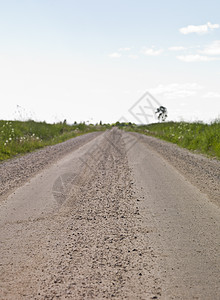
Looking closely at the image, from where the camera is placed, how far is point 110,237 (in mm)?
3797

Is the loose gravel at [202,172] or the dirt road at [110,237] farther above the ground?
the loose gravel at [202,172]

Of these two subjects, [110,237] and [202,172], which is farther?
[202,172]

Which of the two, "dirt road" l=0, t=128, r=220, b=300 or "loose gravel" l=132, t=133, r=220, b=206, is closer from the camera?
"dirt road" l=0, t=128, r=220, b=300

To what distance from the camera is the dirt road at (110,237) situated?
2737mm

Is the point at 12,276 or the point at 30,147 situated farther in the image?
the point at 30,147

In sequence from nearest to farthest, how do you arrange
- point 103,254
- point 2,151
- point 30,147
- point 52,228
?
point 103,254 < point 52,228 < point 2,151 < point 30,147

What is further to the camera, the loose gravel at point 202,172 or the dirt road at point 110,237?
the loose gravel at point 202,172

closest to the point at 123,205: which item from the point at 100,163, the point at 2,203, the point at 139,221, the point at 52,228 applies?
the point at 139,221

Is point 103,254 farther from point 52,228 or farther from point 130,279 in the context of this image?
point 52,228

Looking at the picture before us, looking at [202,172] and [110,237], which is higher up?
[202,172]

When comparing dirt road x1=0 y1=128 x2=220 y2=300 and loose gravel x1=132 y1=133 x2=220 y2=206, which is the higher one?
loose gravel x1=132 y1=133 x2=220 y2=206

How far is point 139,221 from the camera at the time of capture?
441 centimetres

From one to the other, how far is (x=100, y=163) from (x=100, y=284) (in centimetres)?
708

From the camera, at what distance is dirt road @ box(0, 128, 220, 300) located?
2737mm
